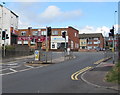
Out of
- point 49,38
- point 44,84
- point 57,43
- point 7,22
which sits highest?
point 7,22

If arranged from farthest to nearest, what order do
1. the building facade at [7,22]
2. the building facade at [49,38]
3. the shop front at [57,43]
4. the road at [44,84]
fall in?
the building facade at [49,38], the shop front at [57,43], the building facade at [7,22], the road at [44,84]

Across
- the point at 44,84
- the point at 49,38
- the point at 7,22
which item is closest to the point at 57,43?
the point at 49,38

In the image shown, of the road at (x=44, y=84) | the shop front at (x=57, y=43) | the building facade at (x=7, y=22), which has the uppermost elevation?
the building facade at (x=7, y=22)

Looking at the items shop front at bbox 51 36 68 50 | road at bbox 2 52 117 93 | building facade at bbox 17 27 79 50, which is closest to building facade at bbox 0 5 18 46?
building facade at bbox 17 27 79 50

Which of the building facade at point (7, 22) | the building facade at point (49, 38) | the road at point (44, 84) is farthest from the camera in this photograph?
the building facade at point (49, 38)

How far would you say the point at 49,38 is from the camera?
76.2 metres

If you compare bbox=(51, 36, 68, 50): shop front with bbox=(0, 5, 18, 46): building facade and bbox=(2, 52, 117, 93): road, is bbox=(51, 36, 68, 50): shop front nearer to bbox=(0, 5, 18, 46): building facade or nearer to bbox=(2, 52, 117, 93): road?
bbox=(0, 5, 18, 46): building facade

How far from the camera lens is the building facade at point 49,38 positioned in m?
76.4

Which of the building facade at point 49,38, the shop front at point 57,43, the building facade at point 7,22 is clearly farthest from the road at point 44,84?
the shop front at point 57,43

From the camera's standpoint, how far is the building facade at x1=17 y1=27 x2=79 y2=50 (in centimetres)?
7644

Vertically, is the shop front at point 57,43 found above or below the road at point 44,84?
above

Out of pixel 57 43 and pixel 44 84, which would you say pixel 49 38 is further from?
pixel 44 84

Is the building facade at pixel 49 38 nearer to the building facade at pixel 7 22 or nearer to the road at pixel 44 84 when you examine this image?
the building facade at pixel 7 22

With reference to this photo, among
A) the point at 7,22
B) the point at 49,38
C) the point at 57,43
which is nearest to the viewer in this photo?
the point at 7,22
